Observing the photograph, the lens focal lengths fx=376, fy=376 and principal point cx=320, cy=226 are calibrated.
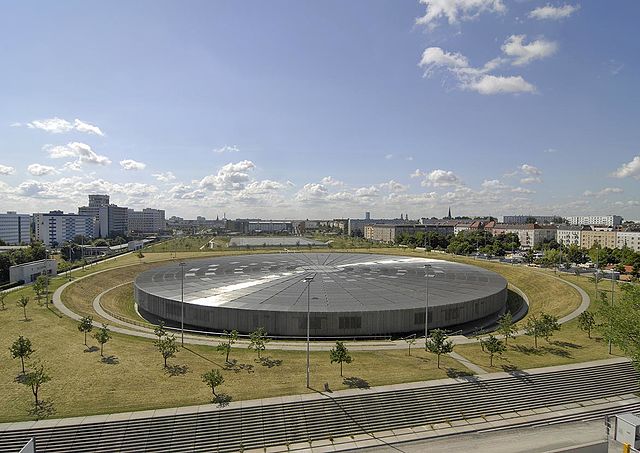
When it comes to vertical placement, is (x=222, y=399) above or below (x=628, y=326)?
below

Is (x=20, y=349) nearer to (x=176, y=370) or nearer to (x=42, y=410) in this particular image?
(x=42, y=410)

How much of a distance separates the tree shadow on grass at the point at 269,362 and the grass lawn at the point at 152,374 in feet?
0.35

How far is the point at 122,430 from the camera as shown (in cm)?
2878

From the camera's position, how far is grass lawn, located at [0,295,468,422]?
32.4 metres

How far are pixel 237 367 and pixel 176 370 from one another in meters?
6.12

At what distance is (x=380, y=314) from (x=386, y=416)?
20.1 m

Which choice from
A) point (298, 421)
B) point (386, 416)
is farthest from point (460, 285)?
point (298, 421)

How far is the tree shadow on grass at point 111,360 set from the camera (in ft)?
131

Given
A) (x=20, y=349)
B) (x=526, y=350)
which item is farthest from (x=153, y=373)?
(x=526, y=350)

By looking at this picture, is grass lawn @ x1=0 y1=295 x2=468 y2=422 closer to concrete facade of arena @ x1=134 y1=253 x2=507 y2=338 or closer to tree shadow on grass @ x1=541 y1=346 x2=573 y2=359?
concrete facade of arena @ x1=134 y1=253 x2=507 y2=338

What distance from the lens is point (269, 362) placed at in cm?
4059

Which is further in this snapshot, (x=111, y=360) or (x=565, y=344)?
(x=565, y=344)

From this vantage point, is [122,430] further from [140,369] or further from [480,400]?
[480,400]

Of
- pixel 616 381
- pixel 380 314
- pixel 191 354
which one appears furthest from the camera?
pixel 380 314
